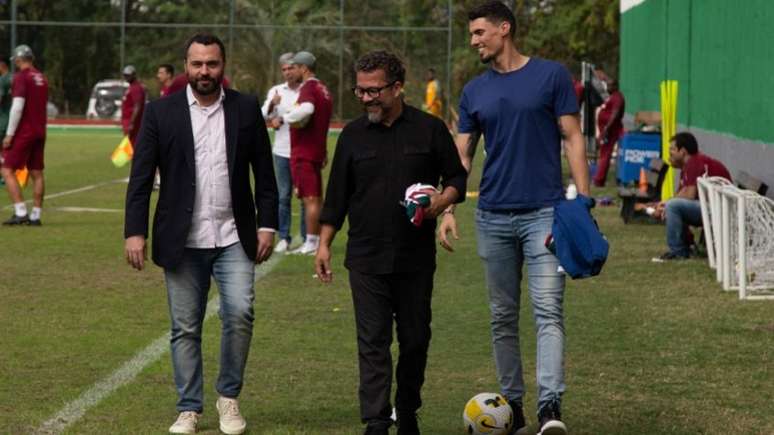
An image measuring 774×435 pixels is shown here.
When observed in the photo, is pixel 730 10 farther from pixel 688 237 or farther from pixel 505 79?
pixel 505 79

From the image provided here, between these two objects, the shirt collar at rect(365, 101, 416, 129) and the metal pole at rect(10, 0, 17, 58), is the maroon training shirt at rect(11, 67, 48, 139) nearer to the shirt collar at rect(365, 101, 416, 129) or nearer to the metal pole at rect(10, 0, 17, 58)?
the shirt collar at rect(365, 101, 416, 129)

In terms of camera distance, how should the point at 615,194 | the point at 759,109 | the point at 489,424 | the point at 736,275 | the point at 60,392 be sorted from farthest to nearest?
the point at 615,194
the point at 759,109
the point at 736,275
the point at 60,392
the point at 489,424

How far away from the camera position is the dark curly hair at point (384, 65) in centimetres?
741

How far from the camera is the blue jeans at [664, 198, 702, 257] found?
52.0 feet

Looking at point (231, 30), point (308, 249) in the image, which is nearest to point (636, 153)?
point (308, 249)

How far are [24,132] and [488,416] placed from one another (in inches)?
509

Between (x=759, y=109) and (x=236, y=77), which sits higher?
(x=236, y=77)

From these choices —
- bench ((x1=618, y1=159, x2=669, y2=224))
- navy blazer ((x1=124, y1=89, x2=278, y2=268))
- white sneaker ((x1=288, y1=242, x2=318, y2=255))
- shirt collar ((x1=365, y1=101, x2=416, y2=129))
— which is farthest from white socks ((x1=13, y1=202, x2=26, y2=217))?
shirt collar ((x1=365, y1=101, x2=416, y2=129))

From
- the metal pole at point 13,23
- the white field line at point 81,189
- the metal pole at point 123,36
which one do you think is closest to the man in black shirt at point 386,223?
the white field line at point 81,189

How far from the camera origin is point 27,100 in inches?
769

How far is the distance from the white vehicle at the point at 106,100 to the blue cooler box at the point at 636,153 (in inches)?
1376

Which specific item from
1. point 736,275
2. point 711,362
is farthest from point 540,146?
point 736,275

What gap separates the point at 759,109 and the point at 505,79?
10.1 meters

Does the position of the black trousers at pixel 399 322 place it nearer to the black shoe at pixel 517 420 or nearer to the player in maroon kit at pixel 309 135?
the black shoe at pixel 517 420
